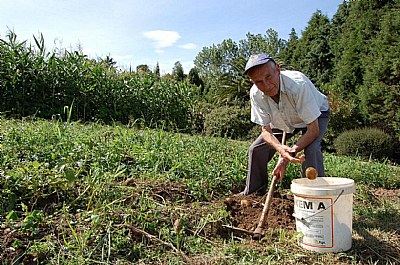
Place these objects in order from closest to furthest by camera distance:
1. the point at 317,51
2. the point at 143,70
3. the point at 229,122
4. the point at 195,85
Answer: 1. the point at 229,122
2. the point at 195,85
3. the point at 143,70
4. the point at 317,51

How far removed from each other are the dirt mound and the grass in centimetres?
12

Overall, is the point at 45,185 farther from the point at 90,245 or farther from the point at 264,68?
the point at 264,68

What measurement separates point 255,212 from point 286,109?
0.79 meters

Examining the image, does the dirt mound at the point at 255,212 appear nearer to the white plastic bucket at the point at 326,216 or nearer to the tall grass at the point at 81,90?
the white plastic bucket at the point at 326,216

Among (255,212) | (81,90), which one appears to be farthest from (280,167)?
(81,90)

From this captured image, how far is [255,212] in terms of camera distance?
2.88 meters

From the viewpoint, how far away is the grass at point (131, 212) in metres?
2.14

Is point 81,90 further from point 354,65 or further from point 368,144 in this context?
point 354,65

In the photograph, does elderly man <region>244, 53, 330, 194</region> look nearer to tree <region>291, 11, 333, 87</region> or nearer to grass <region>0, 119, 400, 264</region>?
grass <region>0, 119, 400, 264</region>

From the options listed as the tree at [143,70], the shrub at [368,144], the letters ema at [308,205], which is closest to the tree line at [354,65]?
the shrub at [368,144]

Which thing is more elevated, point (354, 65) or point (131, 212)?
point (354, 65)

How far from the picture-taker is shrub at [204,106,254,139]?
28.5 ft

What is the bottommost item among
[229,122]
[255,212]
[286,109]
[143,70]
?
A: [255,212]

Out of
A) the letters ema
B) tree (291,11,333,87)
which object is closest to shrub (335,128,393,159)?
tree (291,11,333,87)
